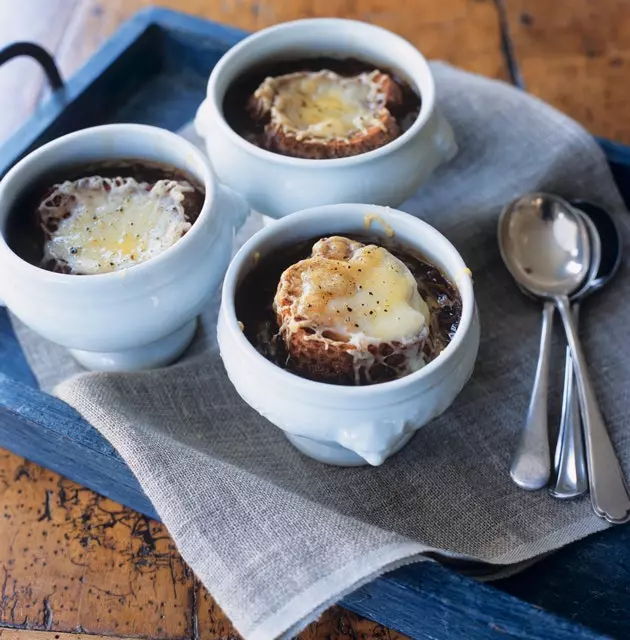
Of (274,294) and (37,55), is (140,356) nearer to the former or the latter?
(274,294)

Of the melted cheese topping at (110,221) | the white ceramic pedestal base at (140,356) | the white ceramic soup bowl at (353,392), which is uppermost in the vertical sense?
the melted cheese topping at (110,221)

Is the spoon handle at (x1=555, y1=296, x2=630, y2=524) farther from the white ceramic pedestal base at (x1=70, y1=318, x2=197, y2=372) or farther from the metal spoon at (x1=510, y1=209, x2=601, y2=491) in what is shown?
the white ceramic pedestal base at (x1=70, y1=318, x2=197, y2=372)

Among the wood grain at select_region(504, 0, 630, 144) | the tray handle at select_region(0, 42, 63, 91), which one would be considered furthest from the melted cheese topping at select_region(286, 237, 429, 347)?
the wood grain at select_region(504, 0, 630, 144)

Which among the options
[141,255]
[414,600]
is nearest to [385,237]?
[141,255]

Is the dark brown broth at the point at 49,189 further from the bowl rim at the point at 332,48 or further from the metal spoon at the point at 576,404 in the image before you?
the metal spoon at the point at 576,404

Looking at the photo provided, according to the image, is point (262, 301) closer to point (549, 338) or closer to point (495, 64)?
point (549, 338)

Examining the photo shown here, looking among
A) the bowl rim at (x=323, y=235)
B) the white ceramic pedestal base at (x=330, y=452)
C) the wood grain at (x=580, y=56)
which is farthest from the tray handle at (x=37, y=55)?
the wood grain at (x=580, y=56)
